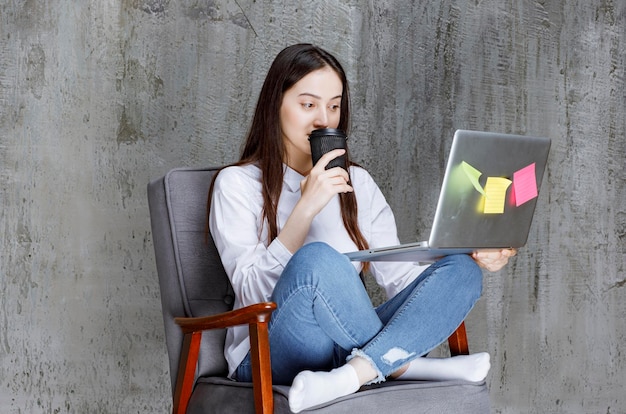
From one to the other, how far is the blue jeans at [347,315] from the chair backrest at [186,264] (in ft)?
1.06

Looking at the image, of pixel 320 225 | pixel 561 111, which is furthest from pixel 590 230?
pixel 320 225

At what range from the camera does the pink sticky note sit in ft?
6.15

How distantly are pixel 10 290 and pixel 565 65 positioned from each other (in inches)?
96.0

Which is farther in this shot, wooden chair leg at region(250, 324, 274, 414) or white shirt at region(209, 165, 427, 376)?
white shirt at region(209, 165, 427, 376)

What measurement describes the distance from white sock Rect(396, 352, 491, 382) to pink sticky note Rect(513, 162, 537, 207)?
16.0 inches

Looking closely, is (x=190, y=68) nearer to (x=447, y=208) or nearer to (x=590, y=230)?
(x=447, y=208)

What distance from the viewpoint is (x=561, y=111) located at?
3.62 meters

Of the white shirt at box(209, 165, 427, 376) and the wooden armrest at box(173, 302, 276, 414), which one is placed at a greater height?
the white shirt at box(209, 165, 427, 376)

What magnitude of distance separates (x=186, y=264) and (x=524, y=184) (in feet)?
2.98

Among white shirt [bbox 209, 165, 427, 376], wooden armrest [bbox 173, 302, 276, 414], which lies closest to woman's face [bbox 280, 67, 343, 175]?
white shirt [bbox 209, 165, 427, 376]

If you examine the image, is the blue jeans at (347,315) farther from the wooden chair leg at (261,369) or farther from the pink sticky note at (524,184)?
the pink sticky note at (524,184)

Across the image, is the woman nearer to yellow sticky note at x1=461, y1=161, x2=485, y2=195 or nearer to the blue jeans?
the blue jeans

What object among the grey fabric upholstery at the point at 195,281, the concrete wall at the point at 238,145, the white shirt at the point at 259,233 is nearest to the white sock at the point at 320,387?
the grey fabric upholstery at the point at 195,281

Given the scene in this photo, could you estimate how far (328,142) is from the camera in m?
2.04
